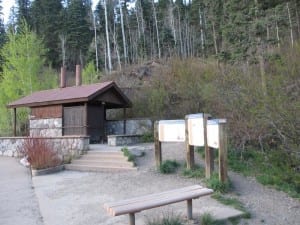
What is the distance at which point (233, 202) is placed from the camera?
6.71m

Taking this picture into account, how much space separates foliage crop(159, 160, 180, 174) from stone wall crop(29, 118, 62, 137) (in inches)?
401

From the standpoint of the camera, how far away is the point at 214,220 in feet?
18.4

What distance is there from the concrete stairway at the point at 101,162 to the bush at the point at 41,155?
0.58m

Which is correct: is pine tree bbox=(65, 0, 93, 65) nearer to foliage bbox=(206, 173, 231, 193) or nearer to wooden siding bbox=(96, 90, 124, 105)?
wooden siding bbox=(96, 90, 124, 105)

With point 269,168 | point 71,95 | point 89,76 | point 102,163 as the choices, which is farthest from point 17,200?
point 89,76

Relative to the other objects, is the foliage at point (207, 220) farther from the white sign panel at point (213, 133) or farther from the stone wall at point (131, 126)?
the stone wall at point (131, 126)

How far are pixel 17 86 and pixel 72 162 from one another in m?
15.8

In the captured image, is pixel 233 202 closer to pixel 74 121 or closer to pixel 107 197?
pixel 107 197

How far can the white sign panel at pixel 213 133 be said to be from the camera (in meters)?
7.76

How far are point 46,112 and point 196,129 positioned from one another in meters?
12.8

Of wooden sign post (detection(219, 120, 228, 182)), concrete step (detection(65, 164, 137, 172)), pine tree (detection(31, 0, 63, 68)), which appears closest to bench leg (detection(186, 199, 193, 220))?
wooden sign post (detection(219, 120, 228, 182))

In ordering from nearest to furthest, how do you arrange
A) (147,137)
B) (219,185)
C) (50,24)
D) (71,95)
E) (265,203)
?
(265,203) → (219,185) → (147,137) → (71,95) → (50,24)

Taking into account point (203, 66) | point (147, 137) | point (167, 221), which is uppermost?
point (203, 66)

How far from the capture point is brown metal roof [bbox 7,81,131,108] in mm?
17438
